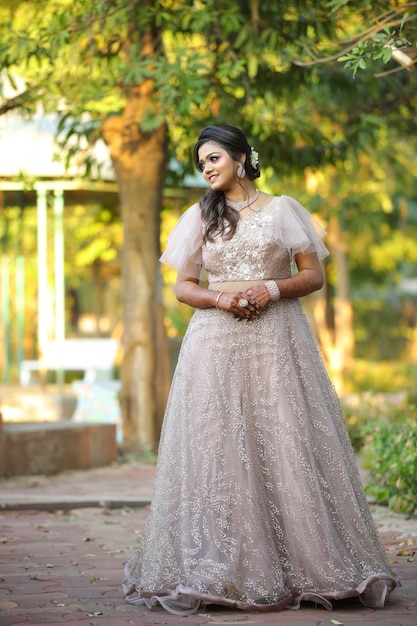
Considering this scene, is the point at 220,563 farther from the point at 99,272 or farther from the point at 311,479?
the point at 99,272

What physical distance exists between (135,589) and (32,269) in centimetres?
2623

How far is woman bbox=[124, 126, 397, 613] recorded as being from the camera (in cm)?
481

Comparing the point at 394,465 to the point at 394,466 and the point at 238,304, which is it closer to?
the point at 394,466

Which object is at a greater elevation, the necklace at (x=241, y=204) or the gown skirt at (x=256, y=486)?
the necklace at (x=241, y=204)

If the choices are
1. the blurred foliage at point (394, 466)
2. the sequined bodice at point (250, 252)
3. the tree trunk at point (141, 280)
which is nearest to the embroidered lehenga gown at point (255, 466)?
the sequined bodice at point (250, 252)

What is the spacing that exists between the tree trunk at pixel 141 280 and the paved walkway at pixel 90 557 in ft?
4.07

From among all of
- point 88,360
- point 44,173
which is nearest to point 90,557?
point 44,173

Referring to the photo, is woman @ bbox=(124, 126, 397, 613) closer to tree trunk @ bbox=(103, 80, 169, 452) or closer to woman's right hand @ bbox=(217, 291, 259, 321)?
woman's right hand @ bbox=(217, 291, 259, 321)

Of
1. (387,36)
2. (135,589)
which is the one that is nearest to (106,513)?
(135,589)

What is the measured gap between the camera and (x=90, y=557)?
20.4ft

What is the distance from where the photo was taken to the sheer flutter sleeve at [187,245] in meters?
5.30

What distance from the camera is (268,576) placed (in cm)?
476

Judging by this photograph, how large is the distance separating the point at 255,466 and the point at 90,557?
5.27 ft

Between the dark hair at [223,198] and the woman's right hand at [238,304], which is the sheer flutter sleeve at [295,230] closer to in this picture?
the dark hair at [223,198]
